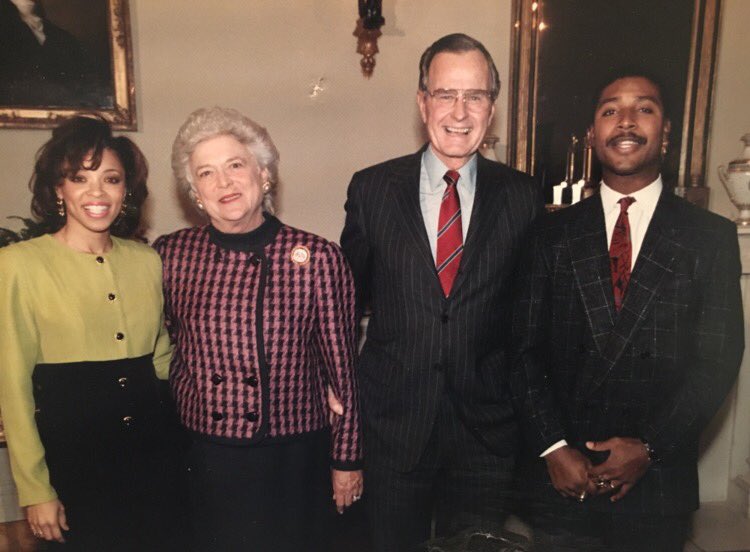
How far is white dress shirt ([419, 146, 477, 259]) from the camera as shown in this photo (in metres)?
1.74

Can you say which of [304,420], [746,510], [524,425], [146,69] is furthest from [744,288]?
[146,69]

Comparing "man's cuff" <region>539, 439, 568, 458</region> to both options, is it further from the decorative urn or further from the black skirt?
the decorative urn

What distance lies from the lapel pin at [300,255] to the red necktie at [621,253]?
0.82 meters

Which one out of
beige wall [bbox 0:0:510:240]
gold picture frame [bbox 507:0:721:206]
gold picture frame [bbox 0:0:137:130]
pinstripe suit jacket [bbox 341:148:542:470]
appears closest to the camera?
pinstripe suit jacket [bbox 341:148:542:470]

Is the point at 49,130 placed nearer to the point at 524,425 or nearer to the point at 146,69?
the point at 146,69

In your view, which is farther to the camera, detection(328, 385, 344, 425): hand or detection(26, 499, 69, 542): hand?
detection(328, 385, 344, 425): hand

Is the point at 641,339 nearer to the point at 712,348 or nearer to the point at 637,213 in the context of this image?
the point at 712,348

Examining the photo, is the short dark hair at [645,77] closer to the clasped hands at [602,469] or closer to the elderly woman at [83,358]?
the clasped hands at [602,469]

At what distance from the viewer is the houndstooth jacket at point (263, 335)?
1588 mm

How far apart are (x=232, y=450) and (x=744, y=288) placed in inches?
89.3

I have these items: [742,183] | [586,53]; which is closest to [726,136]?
[742,183]

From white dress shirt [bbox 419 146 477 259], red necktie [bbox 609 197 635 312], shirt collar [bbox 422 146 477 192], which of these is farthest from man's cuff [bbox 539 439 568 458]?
shirt collar [bbox 422 146 477 192]

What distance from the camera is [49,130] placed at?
277 cm

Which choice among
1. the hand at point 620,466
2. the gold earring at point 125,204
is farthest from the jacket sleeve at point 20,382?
the hand at point 620,466
